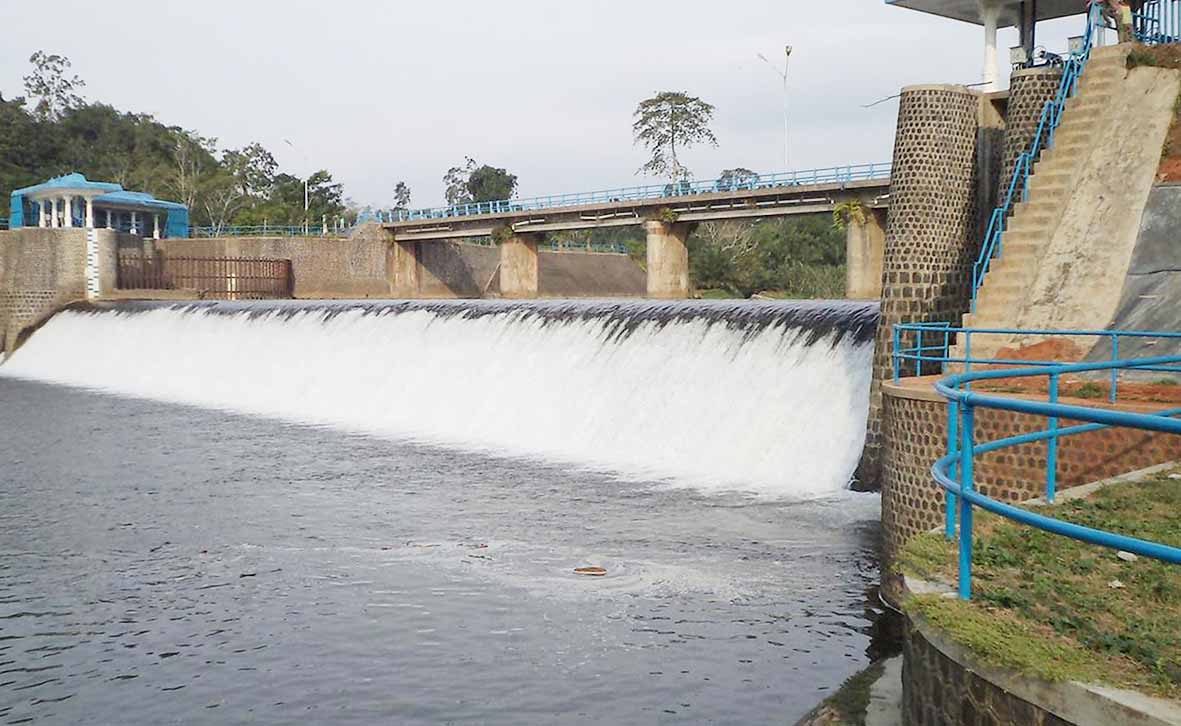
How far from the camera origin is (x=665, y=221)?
40.5m

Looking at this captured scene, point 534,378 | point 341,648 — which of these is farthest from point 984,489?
point 534,378

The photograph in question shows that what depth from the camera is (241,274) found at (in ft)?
170

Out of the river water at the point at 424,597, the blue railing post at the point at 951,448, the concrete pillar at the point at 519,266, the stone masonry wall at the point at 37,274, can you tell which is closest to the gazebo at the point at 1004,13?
the river water at the point at 424,597

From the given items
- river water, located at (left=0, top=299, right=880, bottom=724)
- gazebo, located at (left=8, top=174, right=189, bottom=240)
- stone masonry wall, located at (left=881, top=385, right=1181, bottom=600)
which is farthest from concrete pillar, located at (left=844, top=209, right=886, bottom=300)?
gazebo, located at (left=8, top=174, right=189, bottom=240)

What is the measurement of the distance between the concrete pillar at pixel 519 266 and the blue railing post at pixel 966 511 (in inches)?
1640

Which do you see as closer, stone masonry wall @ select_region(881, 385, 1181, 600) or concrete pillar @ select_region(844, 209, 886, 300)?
stone masonry wall @ select_region(881, 385, 1181, 600)

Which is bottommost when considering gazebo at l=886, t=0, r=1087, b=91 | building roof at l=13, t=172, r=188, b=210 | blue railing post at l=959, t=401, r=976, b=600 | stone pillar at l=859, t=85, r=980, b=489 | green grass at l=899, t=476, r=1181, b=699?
green grass at l=899, t=476, r=1181, b=699

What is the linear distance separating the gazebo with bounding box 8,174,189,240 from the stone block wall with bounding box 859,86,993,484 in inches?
1784

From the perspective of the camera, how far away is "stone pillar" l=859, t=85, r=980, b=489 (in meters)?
16.2

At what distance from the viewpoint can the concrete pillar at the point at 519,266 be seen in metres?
46.7

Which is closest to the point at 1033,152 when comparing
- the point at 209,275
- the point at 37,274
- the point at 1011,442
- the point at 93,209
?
the point at 1011,442

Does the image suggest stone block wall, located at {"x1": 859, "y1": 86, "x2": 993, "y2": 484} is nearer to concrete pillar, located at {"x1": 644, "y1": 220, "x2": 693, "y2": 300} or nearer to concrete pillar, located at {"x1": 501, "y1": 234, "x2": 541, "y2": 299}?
concrete pillar, located at {"x1": 644, "y1": 220, "x2": 693, "y2": 300}

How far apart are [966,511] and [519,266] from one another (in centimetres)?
4240

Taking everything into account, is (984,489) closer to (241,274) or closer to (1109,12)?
(1109,12)
